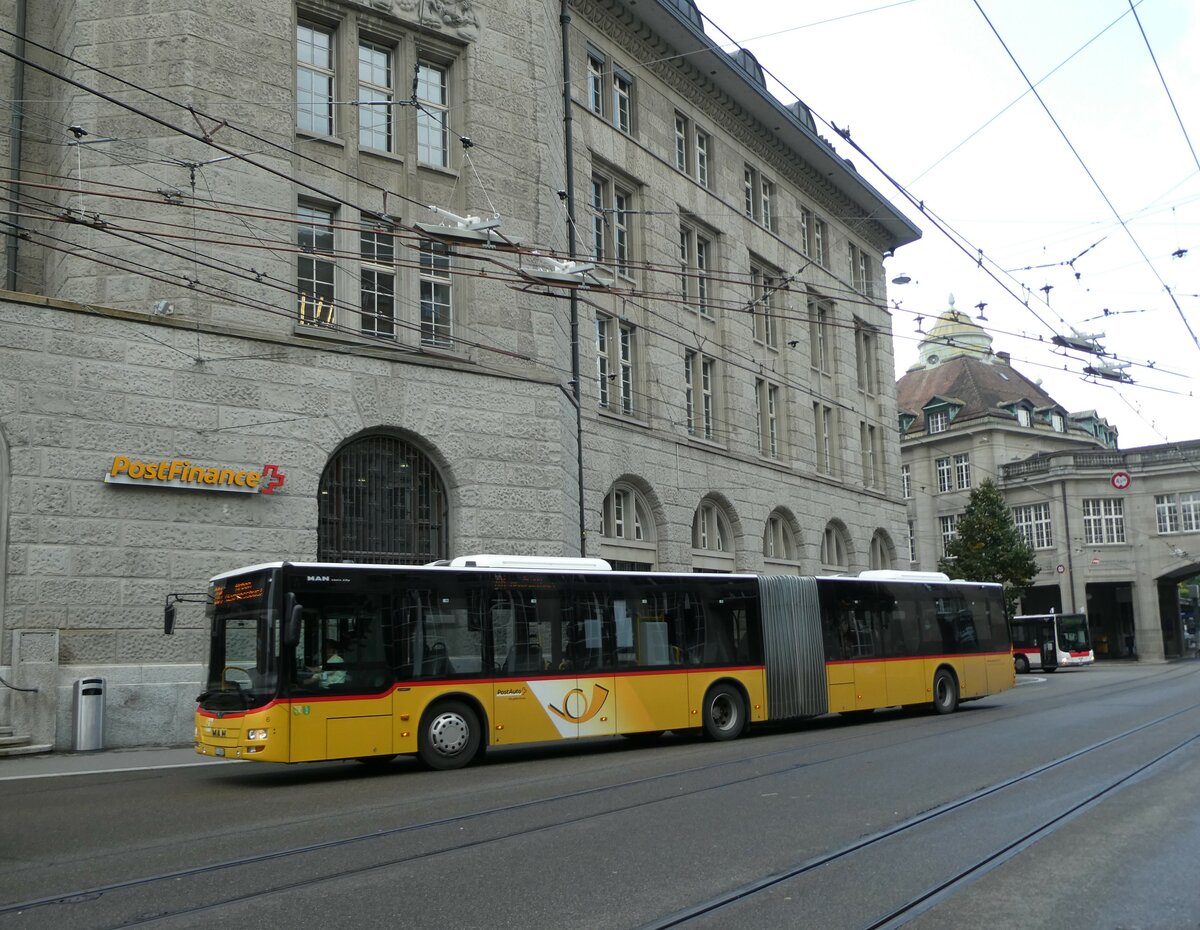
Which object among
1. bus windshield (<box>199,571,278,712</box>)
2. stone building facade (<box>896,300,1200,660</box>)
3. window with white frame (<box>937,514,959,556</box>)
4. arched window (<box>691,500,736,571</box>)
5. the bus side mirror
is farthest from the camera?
window with white frame (<box>937,514,959,556</box>)

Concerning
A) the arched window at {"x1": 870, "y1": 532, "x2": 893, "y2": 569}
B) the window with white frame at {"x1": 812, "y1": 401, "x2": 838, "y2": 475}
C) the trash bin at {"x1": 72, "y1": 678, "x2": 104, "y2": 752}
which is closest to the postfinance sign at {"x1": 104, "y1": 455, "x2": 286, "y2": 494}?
the trash bin at {"x1": 72, "y1": 678, "x2": 104, "y2": 752}

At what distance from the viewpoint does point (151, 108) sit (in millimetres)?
20484

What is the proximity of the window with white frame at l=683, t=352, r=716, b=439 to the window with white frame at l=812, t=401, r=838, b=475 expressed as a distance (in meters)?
7.17

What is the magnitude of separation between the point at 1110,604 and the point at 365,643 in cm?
6365

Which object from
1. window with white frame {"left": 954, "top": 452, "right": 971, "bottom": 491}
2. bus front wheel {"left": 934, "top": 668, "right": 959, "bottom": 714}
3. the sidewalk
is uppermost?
window with white frame {"left": 954, "top": 452, "right": 971, "bottom": 491}

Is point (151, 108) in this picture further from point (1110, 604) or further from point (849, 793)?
point (1110, 604)

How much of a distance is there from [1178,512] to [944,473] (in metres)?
13.6

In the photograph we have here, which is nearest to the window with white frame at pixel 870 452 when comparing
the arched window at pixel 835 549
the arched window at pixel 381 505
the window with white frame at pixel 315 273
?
the arched window at pixel 835 549

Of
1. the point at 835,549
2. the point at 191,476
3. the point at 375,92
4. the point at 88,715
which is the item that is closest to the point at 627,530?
the point at 375,92

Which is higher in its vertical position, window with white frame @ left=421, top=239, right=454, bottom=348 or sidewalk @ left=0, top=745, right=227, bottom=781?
window with white frame @ left=421, top=239, right=454, bottom=348

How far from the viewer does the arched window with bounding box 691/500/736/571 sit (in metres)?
32.3

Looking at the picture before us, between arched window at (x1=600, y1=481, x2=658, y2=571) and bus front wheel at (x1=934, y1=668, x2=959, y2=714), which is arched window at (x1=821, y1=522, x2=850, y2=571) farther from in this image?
bus front wheel at (x1=934, y1=668, x2=959, y2=714)

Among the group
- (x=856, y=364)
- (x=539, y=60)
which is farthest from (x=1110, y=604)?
(x=539, y=60)

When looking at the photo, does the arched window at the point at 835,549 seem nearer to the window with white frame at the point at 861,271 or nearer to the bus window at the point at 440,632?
the window with white frame at the point at 861,271
